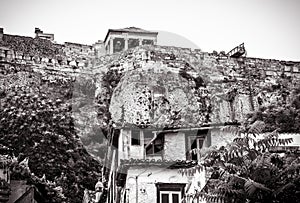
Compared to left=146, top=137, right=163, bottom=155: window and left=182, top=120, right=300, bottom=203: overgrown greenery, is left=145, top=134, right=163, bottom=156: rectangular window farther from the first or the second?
left=182, top=120, right=300, bottom=203: overgrown greenery

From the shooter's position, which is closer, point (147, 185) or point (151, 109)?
point (147, 185)

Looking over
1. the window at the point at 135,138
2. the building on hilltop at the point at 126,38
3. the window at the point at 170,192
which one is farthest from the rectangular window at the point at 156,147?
the building on hilltop at the point at 126,38

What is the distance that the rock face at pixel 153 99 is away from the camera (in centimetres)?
2930

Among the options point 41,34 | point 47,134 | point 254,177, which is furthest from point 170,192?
point 41,34

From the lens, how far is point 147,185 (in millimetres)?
11250

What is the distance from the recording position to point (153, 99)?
1178 inches

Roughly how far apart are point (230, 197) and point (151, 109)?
2157 centimetres

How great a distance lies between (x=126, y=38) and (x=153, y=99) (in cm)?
770

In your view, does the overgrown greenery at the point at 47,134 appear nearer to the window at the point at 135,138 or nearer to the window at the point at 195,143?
the window at the point at 135,138

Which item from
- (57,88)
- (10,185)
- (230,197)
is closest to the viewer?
(230,197)

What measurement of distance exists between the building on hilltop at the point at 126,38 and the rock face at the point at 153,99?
4.80 m

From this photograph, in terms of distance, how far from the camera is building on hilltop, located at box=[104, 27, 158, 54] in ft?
117

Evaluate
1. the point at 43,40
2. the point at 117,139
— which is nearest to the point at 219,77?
the point at 43,40

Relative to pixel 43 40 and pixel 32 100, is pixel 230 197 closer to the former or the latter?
pixel 32 100
